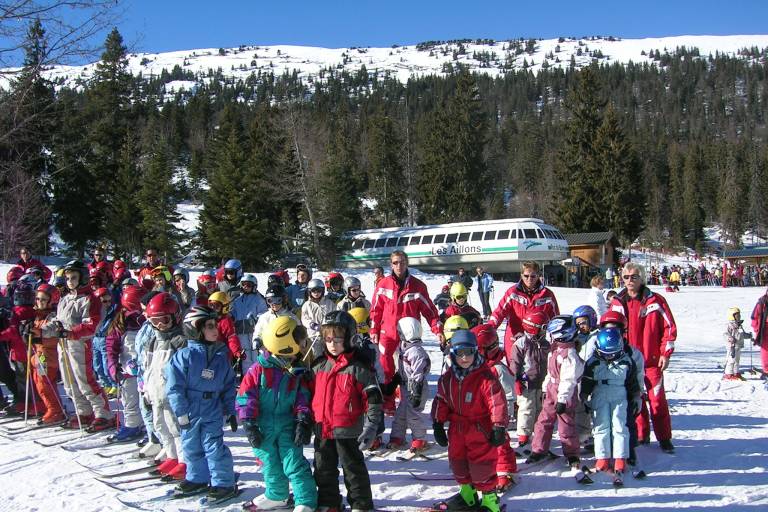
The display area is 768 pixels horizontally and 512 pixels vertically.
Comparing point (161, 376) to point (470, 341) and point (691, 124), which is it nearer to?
point (470, 341)

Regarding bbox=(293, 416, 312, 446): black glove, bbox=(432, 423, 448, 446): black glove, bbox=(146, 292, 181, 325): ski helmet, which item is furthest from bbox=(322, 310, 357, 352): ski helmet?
bbox=(146, 292, 181, 325): ski helmet

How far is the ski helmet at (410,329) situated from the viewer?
5.75 metres

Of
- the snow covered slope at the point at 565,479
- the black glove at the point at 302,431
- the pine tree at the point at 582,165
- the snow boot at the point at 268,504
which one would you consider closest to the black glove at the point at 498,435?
the snow covered slope at the point at 565,479

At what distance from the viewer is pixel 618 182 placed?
157ft

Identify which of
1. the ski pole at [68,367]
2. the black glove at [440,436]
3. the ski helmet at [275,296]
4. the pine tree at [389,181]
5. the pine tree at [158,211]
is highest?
the pine tree at [389,181]

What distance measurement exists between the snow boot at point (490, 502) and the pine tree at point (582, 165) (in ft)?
150

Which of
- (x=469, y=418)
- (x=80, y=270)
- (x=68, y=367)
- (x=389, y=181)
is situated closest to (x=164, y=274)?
(x=80, y=270)

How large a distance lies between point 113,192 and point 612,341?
40.5 m

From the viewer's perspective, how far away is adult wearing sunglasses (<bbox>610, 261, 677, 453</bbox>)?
585 centimetres

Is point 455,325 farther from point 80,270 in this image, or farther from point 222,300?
point 80,270

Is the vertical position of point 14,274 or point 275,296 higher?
point 14,274

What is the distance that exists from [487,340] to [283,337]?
6.78 ft

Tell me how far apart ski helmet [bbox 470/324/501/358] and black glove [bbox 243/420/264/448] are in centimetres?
222

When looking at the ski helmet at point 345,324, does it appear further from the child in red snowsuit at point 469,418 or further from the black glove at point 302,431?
the child in red snowsuit at point 469,418
